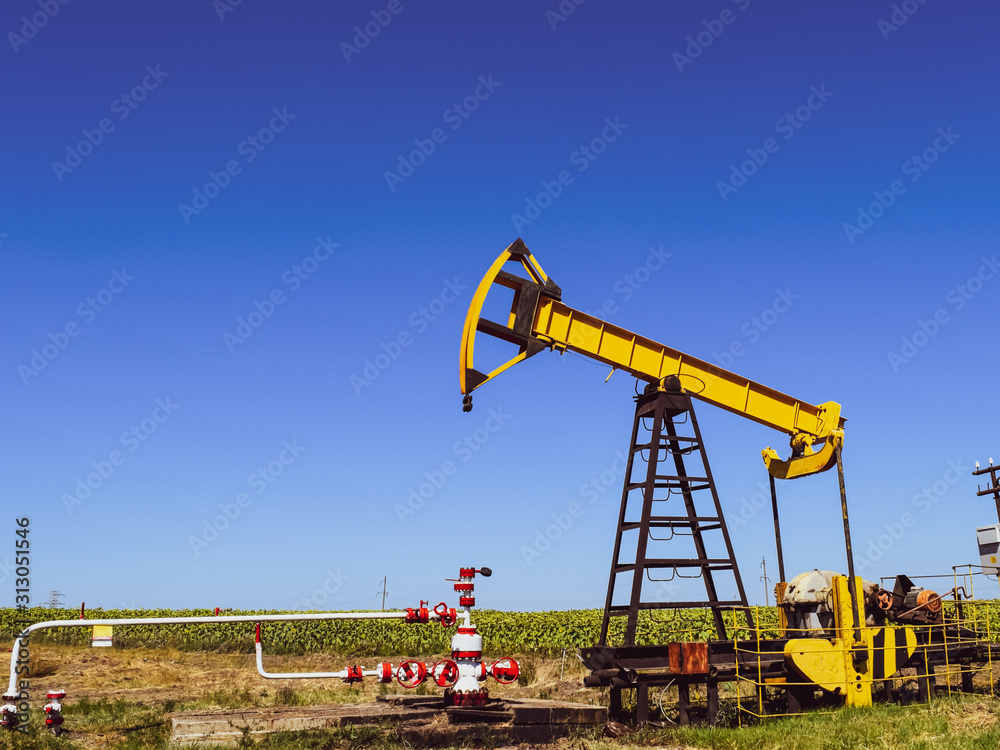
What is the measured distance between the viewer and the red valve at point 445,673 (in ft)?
30.8

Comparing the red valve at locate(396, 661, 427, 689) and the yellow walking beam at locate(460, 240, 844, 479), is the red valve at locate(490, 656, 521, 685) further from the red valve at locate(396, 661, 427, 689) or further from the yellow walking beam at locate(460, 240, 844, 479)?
the yellow walking beam at locate(460, 240, 844, 479)

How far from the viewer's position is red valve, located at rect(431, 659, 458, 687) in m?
9.39

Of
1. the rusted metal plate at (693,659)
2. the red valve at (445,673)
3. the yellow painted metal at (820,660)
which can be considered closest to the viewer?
the red valve at (445,673)

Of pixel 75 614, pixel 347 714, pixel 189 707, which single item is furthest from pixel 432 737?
pixel 75 614

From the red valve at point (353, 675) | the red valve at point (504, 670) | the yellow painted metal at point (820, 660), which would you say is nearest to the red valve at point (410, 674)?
the red valve at point (353, 675)

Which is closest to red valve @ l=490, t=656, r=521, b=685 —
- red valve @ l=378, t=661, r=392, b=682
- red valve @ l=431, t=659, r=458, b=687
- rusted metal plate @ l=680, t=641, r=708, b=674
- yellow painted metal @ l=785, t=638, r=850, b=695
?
red valve @ l=431, t=659, r=458, b=687

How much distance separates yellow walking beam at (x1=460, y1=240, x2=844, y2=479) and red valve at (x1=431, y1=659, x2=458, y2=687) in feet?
10.8

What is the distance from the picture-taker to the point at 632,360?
12422 millimetres

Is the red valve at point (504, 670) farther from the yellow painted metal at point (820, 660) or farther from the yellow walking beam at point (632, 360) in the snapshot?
the yellow painted metal at point (820, 660)

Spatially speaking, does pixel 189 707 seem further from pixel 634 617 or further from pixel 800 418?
pixel 800 418

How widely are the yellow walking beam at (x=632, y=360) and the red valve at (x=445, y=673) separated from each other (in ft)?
10.8

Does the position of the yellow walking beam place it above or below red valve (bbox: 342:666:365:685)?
above

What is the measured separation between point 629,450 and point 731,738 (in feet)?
13.7

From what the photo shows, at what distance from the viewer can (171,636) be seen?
25281 mm
